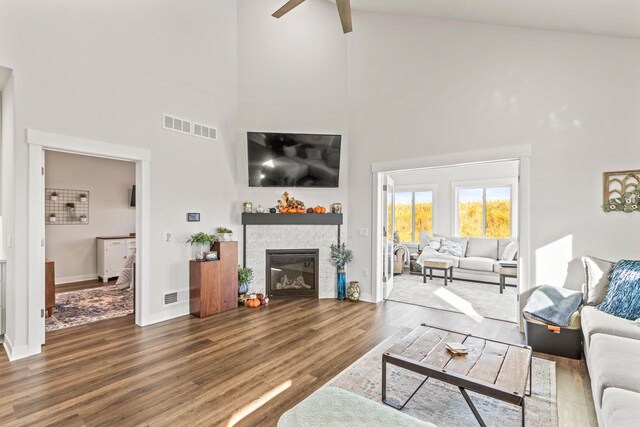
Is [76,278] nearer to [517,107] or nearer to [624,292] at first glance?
[517,107]

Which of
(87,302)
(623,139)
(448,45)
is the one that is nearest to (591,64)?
(623,139)

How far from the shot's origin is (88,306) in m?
4.74

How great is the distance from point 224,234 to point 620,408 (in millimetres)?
4403

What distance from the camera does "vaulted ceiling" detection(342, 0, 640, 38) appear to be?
2.91 metres

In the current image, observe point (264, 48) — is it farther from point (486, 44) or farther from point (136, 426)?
point (136, 426)

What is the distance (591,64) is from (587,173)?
47.8 inches

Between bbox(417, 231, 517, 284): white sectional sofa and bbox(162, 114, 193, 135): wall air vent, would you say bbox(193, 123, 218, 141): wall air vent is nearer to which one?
bbox(162, 114, 193, 135): wall air vent

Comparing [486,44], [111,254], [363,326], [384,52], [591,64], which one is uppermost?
[384,52]

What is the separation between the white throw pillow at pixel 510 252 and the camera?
6.45m

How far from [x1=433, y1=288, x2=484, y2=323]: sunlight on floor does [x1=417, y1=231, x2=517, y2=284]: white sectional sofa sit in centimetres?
113

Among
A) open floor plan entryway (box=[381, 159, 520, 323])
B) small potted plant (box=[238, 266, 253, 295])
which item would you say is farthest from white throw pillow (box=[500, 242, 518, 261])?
small potted plant (box=[238, 266, 253, 295])

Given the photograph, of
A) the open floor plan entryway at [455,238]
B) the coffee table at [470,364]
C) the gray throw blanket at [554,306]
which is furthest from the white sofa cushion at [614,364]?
the open floor plan entryway at [455,238]

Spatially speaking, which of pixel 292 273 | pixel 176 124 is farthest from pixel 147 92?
pixel 292 273

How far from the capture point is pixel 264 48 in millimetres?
5398
